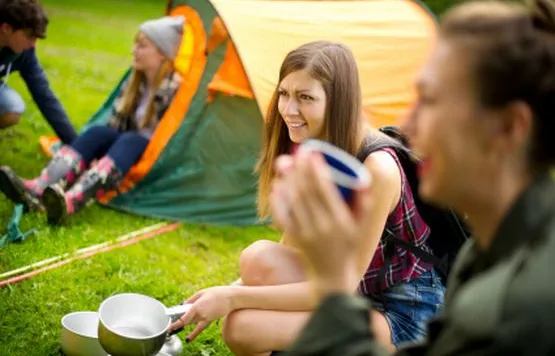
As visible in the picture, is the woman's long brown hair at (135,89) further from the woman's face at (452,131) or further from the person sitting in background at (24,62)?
the woman's face at (452,131)

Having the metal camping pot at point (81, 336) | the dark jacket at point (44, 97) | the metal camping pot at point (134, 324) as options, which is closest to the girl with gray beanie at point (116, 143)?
the dark jacket at point (44, 97)

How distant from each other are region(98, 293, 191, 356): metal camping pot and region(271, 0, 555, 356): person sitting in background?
119 centimetres

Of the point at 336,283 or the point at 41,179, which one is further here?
the point at 41,179

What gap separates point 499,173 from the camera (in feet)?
3.75

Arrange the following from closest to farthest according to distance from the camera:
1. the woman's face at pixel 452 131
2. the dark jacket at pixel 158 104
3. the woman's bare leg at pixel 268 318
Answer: the woman's face at pixel 452 131 < the woman's bare leg at pixel 268 318 < the dark jacket at pixel 158 104

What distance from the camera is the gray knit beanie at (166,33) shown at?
440 centimetres

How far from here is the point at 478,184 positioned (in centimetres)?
116

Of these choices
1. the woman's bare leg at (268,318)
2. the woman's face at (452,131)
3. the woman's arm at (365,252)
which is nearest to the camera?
the woman's face at (452,131)

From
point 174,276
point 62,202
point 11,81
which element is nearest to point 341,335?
point 174,276

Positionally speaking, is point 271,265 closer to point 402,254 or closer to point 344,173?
point 402,254

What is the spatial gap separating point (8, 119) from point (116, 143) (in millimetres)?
866

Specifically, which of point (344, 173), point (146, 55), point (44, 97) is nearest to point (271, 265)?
point (344, 173)

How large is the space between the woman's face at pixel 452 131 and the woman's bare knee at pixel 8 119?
12.6 feet

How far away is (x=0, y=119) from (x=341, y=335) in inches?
153
